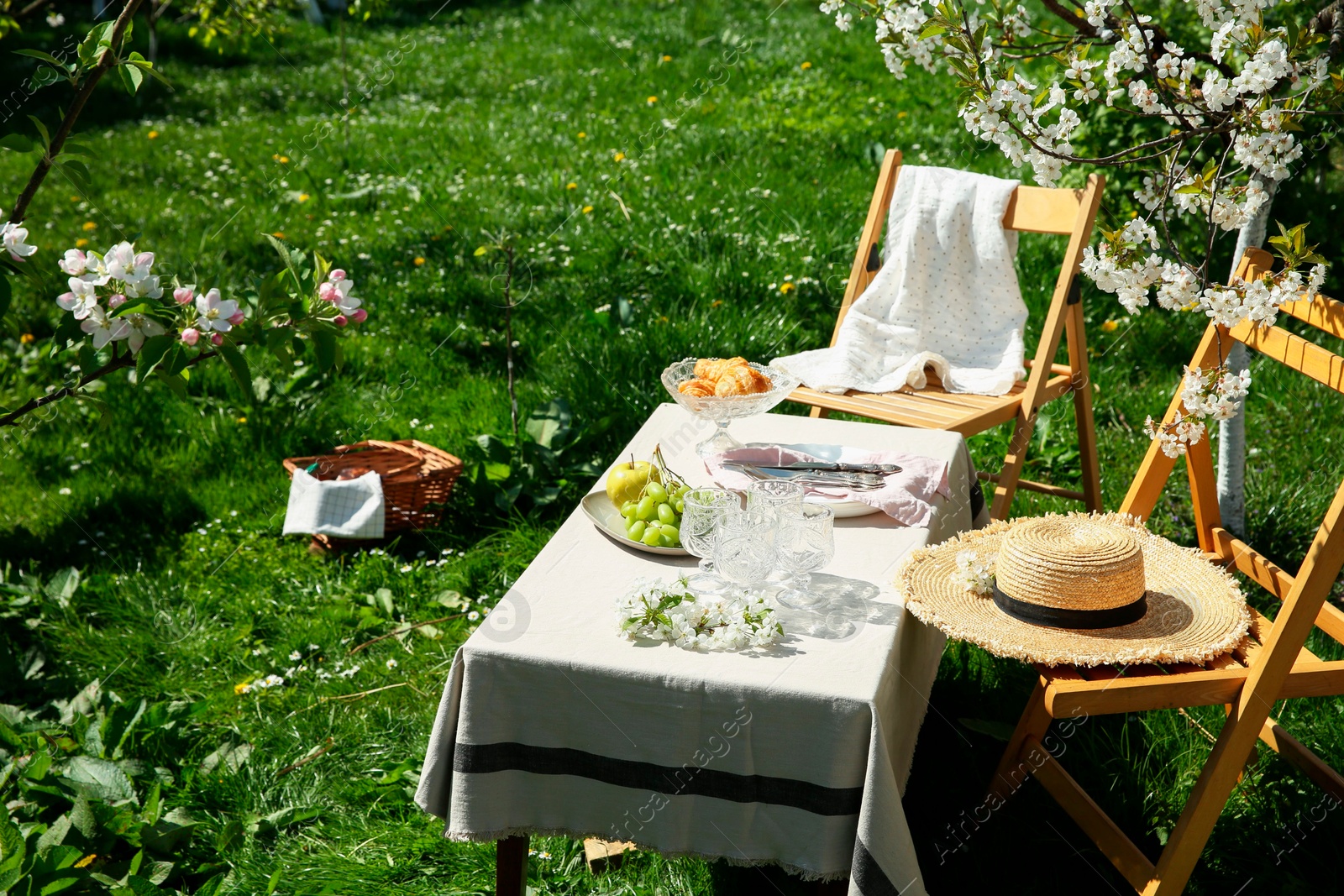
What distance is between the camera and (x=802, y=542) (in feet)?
6.69

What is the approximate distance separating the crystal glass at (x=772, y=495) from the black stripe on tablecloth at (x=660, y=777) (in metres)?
0.49

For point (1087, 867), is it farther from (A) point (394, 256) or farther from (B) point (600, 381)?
(A) point (394, 256)

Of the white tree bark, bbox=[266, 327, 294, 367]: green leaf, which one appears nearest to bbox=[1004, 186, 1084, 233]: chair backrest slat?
the white tree bark

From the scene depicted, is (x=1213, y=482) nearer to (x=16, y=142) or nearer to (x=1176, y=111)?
(x=1176, y=111)

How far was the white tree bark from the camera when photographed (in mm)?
3314

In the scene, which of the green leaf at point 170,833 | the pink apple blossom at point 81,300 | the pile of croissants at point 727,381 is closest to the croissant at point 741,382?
the pile of croissants at point 727,381

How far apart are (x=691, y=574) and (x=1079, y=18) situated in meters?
1.61

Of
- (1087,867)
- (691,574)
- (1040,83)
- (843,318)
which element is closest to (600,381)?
(843,318)

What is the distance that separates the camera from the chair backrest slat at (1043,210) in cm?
356

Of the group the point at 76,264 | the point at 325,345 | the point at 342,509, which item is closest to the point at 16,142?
the point at 76,264

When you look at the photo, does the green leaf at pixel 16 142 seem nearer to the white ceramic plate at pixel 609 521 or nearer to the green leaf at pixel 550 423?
the white ceramic plate at pixel 609 521

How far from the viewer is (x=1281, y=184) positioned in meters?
4.77

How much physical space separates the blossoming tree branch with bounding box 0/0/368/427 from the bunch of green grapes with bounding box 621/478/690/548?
0.67 meters

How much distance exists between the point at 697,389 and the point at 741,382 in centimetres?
11
